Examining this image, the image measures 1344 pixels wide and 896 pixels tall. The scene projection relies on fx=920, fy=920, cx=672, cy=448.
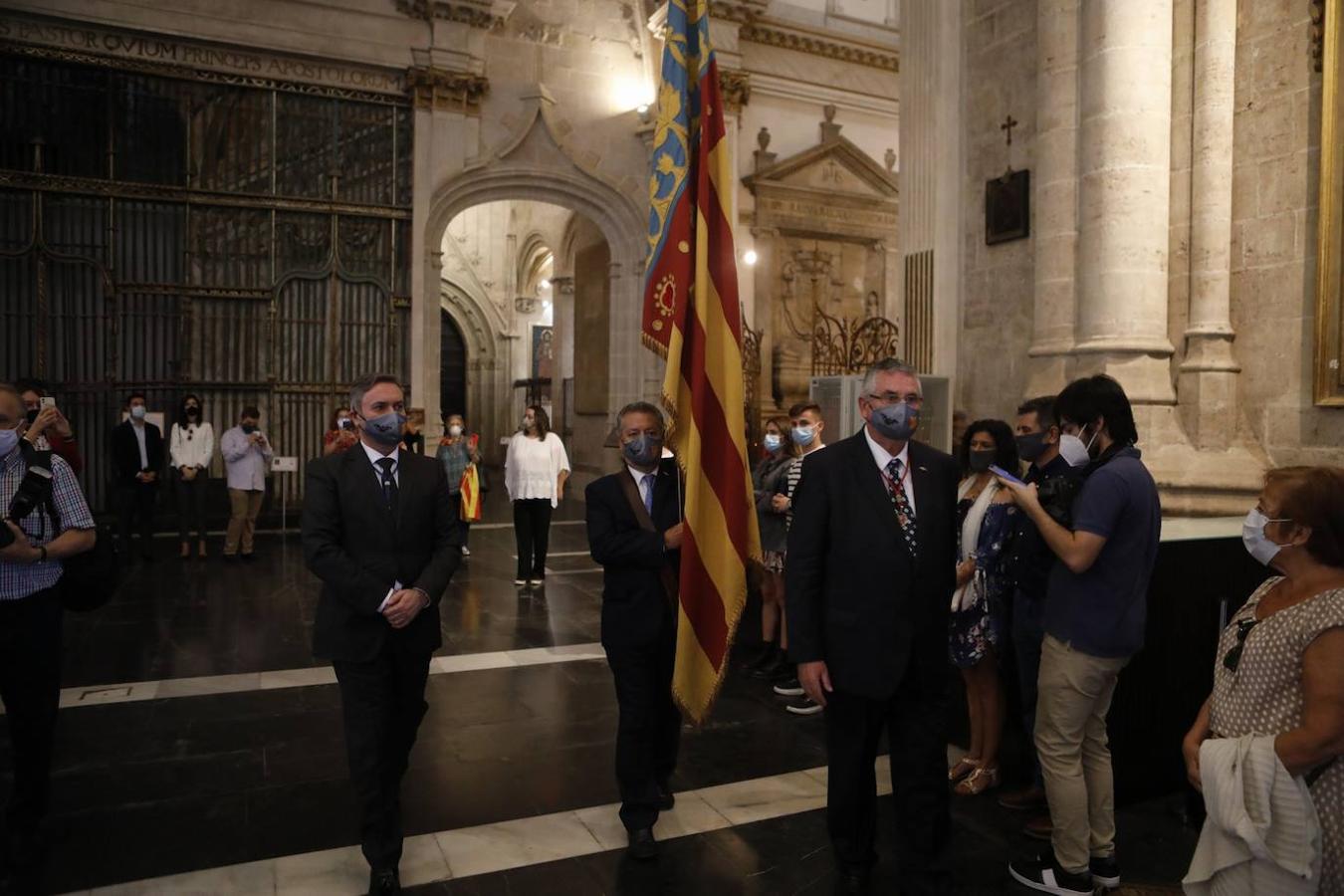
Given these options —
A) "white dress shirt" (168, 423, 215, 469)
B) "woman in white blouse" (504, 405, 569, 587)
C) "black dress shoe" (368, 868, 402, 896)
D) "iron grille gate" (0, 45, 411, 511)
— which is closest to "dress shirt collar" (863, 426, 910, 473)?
"black dress shoe" (368, 868, 402, 896)

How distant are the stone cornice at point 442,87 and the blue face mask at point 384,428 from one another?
36.0 feet

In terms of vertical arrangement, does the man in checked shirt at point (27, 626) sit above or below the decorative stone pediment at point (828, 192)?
below

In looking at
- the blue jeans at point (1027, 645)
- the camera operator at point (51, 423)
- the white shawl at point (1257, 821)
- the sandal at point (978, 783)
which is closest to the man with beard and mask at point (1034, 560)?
the blue jeans at point (1027, 645)

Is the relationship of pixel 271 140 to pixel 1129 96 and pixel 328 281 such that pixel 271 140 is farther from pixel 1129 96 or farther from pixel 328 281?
pixel 1129 96

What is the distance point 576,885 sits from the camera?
3129 mm

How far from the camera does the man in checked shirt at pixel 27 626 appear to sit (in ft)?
11.1

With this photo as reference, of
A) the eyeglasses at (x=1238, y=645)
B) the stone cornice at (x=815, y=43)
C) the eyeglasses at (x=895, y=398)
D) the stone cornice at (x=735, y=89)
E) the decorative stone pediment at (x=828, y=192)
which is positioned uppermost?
the stone cornice at (x=815, y=43)

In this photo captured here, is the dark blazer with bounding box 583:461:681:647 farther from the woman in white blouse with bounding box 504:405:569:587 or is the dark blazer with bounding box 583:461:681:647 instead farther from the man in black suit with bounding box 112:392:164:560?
the man in black suit with bounding box 112:392:164:560

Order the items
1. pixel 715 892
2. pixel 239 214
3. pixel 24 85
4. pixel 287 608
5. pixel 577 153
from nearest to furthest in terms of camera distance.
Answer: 1. pixel 715 892
2. pixel 287 608
3. pixel 24 85
4. pixel 239 214
5. pixel 577 153

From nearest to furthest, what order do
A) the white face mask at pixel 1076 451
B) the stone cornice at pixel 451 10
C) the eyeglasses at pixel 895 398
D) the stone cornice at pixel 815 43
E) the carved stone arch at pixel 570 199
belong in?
the eyeglasses at pixel 895 398, the white face mask at pixel 1076 451, the stone cornice at pixel 451 10, the carved stone arch at pixel 570 199, the stone cornice at pixel 815 43

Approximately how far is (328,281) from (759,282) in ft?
21.4

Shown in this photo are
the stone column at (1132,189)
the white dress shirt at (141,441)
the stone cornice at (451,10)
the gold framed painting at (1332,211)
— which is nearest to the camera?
the gold framed painting at (1332,211)

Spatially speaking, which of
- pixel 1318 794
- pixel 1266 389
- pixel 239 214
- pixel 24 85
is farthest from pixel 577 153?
pixel 1318 794

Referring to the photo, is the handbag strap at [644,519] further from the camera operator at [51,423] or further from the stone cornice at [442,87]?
the stone cornice at [442,87]
